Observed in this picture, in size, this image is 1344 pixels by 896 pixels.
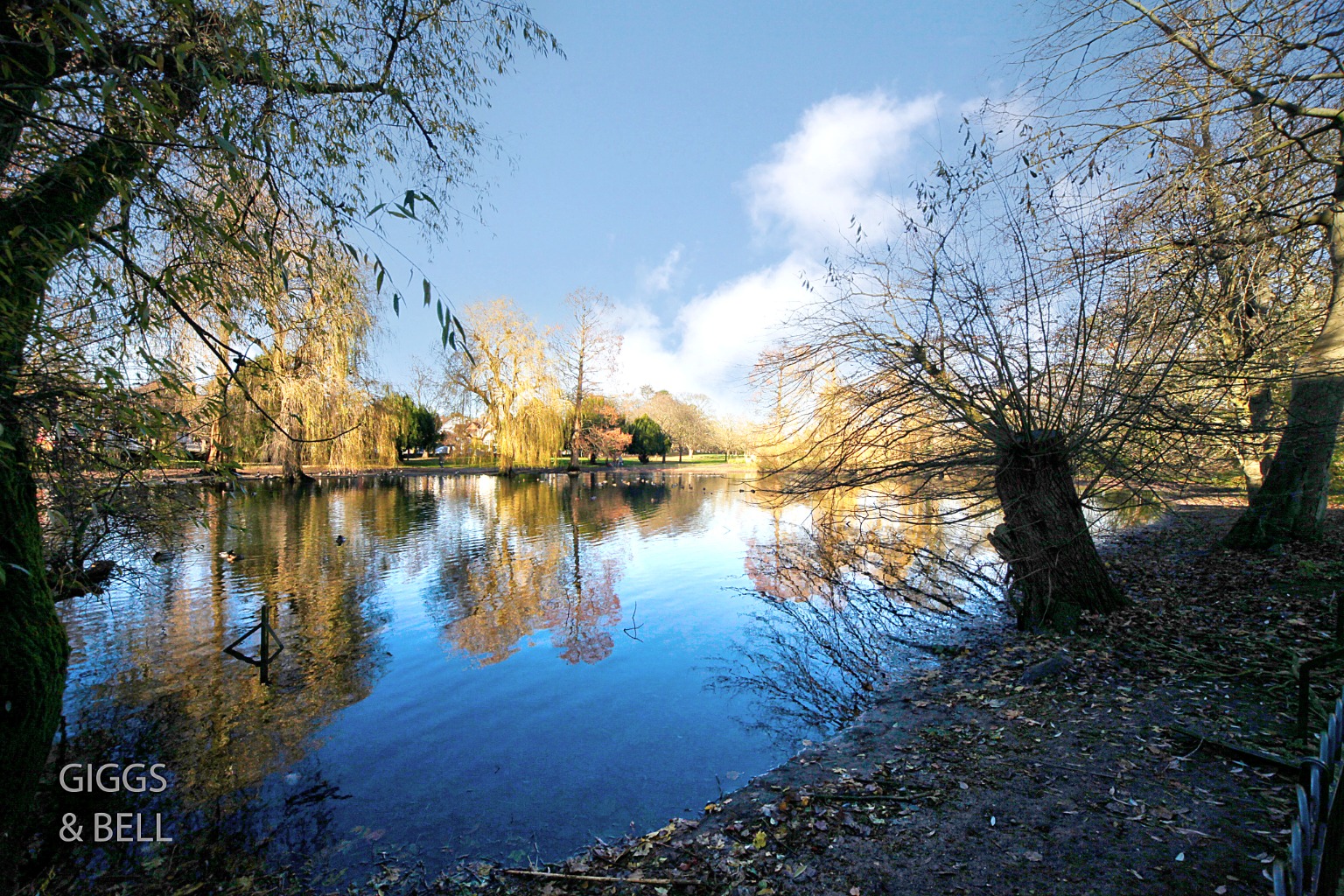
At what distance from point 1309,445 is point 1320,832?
25.9ft

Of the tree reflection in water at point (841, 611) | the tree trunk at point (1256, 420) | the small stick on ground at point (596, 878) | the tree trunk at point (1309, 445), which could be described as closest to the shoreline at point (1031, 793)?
the small stick on ground at point (596, 878)

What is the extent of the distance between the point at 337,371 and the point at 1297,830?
94.5 ft

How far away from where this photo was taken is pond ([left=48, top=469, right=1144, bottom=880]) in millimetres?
4633

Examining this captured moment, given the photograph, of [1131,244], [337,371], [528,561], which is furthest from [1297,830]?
[337,371]

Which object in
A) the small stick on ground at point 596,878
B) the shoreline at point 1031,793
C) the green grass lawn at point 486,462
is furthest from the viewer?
the green grass lawn at point 486,462

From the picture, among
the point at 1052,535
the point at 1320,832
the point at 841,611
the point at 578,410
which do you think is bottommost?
the point at 841,611

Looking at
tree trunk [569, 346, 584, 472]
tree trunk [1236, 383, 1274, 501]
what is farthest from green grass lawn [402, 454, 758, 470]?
tree trunk [1236, 383, 1274, 501]

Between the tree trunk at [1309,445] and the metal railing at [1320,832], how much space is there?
546 cm

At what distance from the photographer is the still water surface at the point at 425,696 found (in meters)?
4.68

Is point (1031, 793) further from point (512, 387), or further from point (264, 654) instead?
point (512, 387)

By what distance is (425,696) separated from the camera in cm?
702

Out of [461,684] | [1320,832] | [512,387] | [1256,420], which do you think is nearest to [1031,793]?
[1320,832]

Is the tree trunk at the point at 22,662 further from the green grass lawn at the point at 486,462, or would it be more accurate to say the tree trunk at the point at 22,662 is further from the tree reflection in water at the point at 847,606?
the green grass lawn at the point at 486,462

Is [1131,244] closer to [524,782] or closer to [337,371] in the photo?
[524,782]
